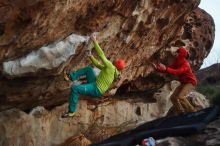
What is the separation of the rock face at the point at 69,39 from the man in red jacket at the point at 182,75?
157 centimetres

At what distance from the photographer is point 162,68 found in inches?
664

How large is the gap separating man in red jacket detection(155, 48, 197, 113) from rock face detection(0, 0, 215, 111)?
1.57 m

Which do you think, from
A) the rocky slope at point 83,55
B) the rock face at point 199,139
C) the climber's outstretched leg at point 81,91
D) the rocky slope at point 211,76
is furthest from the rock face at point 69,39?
the rocky slope at point 211,76

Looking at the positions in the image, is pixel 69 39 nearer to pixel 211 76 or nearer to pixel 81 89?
pixel 81 89

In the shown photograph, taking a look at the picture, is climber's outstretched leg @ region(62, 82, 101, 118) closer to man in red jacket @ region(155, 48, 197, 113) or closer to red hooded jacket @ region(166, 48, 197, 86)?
man in red jacket @ region(155, 48, 197, 113)

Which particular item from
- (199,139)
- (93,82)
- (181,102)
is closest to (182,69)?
(181,102)

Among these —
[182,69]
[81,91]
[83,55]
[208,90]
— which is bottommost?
[208,90]

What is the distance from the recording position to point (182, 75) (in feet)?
57.6

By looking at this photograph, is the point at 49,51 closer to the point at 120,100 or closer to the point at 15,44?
the point at 15,44

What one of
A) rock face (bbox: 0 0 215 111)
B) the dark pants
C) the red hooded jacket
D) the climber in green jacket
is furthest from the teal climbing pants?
the dark pants

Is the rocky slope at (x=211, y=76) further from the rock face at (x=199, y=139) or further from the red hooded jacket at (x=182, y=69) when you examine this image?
the rock face at (x=199, y=139)

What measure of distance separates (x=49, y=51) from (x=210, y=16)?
1138 centimetres

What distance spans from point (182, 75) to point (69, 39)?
4.50m

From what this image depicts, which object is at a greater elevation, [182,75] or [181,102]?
[182,75]
